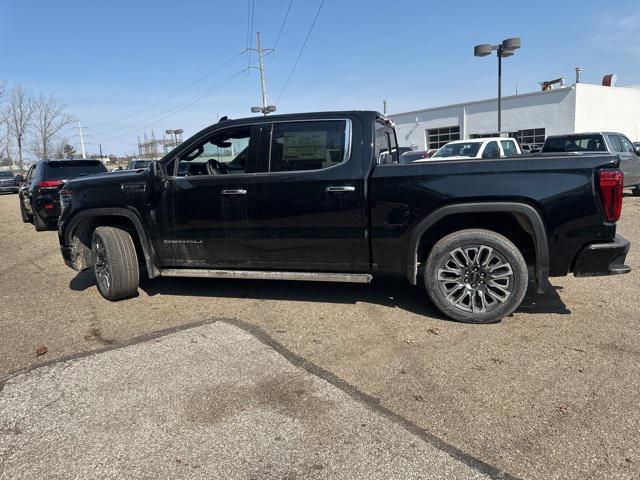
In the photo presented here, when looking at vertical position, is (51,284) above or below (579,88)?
below

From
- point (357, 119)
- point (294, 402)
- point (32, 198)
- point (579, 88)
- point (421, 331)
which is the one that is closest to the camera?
point (294, 402)

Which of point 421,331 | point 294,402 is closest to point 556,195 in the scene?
point 421,331

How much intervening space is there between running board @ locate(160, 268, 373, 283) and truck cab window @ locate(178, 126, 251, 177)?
1.04 metres

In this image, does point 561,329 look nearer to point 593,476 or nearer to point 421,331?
point 421,331

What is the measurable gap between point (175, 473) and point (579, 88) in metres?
35.4

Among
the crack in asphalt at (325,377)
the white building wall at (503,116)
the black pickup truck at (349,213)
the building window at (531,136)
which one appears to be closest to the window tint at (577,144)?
the black pickup truck at (349,213)

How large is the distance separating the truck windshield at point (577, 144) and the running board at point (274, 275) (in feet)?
36.4

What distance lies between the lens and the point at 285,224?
4.70 metres

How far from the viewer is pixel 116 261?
208 inches

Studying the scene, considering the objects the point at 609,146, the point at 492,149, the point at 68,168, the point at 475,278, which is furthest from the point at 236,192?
the point at 492,149

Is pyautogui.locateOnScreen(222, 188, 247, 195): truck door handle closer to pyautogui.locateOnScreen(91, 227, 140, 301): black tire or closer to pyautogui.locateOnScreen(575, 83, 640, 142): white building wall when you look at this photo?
pyautogui.locateOnScreen(91, 227, 140, 301): black tire

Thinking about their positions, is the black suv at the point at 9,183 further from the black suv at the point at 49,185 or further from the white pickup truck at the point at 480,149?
the white pickup truck at the point at 480,149

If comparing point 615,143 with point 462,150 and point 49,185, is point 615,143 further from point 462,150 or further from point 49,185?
point 49,185

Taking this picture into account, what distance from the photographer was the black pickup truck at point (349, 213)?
4.02 m
